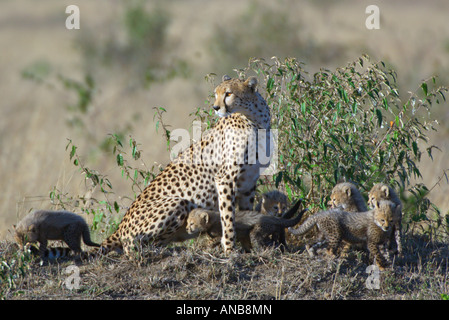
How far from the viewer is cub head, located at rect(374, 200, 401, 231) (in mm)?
4922

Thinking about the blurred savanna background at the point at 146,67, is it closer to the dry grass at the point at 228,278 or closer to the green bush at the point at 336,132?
the green bush at the point at 336,132

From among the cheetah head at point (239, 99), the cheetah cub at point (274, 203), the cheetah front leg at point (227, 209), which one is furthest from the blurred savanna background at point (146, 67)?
the cheetah head at point (239, 99)

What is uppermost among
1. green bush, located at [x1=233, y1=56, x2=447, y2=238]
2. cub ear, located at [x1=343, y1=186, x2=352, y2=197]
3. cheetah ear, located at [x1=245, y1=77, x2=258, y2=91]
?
cheetah ear, located at [x1=245, y1=77, x2=258, y2=91]

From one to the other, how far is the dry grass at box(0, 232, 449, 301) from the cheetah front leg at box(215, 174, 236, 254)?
0.39 ft

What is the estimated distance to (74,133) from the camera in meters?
12.1

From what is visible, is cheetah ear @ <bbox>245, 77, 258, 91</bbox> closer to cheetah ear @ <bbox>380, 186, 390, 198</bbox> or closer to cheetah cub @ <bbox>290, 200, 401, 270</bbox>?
cheetah cub @ <bbox>290, 200, 401, 270</bbox>

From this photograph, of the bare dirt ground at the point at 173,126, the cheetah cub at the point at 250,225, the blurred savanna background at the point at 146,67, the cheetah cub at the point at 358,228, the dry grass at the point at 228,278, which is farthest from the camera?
the blurred savanna background at the point at 146,67

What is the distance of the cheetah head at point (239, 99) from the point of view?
544 centimetres

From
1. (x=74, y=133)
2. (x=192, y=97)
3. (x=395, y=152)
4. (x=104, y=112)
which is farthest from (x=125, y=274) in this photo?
(x=192, y=97)

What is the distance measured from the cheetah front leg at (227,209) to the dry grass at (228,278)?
0.12m

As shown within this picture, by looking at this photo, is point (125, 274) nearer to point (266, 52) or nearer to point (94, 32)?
point (266, 52)

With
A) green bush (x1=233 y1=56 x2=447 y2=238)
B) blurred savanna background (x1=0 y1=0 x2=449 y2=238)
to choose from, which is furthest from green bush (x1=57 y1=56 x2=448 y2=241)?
blurred savanna background (x1=0 y1=0 x2=449 y2=238)

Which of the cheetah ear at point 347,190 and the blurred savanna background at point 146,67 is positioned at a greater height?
the blurred savanna background at point 146,67

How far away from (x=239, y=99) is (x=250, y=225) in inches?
41.6
